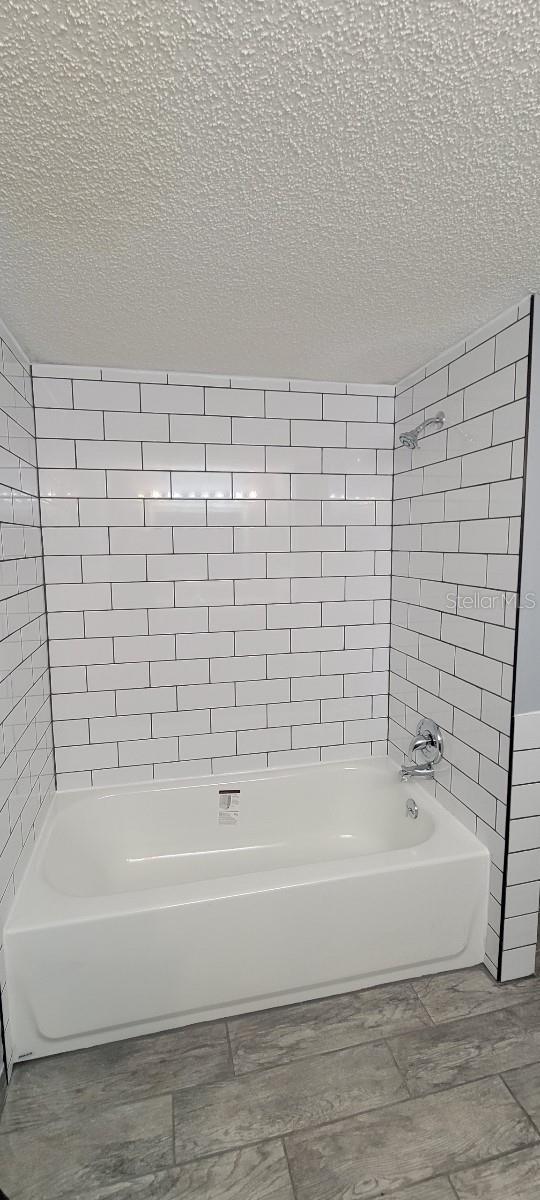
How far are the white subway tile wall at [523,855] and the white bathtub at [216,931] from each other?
99 millimetres

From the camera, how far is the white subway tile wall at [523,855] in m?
1.64

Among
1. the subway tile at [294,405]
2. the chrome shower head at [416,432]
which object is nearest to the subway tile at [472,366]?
the chrome shower head at [416,432]

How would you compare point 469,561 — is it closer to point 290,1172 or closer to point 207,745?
point 207,745

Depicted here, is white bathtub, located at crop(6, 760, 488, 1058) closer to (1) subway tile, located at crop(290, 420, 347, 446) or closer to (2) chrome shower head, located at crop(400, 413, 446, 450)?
(2) chrome shower head, located at crop(400, 413, 446, 450)

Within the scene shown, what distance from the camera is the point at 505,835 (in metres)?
1.67

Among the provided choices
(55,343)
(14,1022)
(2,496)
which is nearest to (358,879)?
(14,1022)

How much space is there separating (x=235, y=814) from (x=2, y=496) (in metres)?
1.66

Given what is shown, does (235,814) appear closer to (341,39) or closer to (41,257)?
(41,257)

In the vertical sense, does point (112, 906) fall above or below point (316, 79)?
Answer: below

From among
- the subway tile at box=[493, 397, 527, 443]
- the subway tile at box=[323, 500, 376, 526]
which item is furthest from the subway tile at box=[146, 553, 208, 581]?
the subway tile at box=[493, 397, 527, 443]

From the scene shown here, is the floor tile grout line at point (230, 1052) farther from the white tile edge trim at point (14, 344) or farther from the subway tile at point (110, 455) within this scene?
the white tile edge trim at point (14, 344)

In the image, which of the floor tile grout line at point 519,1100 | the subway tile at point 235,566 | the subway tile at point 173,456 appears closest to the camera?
the floor tile grout line at point 519,1100

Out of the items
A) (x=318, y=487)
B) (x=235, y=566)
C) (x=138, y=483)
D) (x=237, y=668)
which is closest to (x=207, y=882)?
(x=237, y=668)

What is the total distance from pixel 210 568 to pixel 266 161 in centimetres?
150
